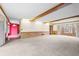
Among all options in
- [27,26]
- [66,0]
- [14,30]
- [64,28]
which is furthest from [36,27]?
[66,0]

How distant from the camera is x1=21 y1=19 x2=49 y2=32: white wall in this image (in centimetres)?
1048

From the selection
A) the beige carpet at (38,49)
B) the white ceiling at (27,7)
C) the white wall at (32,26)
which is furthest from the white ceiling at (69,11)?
the white wall at (32,26)

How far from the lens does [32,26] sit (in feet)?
37.9

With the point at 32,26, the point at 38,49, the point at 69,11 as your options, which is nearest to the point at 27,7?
the point at 38,49

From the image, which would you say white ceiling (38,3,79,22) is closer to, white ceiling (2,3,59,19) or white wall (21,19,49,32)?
white ceiling (2,3,59,19)

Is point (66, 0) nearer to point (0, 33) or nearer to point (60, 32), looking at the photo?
point (0, 33)

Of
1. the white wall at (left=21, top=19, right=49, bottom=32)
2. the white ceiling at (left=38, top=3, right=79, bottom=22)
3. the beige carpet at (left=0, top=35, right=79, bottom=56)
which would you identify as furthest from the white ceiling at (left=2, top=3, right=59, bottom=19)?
the white wall at (left=21, top=19, right=49, bottom=32)

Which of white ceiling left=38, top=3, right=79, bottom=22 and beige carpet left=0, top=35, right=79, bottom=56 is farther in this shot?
white ceiling left=38, top=3, right=79, bottom=22

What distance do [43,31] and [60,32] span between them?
315 centimetres

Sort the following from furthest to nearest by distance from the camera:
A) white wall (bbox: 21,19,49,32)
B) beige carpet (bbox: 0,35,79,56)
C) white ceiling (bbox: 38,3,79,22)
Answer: white wall (bbox: 21,19,49,32) → white ceiling (bbox: 38,3,79,22) → beige carpet (bbox: 0,35,79,56)

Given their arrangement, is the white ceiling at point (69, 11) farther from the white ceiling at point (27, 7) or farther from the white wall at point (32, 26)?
the white wall at point (32, 26)

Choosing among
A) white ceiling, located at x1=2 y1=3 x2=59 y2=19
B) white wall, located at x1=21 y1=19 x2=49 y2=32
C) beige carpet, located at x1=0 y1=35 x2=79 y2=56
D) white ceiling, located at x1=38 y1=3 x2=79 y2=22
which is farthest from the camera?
white wall, located at x1=21 y1=19 x2=49 y2=32

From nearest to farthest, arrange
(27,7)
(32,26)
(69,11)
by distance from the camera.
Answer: (27,7)
(69,11)
(32,26)

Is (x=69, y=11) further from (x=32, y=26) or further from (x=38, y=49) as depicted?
(x=32, y=26)
